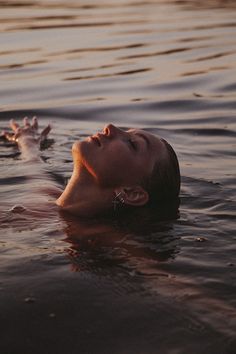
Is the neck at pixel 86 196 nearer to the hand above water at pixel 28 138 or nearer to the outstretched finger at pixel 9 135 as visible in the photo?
the hand above water at pixel 28 138

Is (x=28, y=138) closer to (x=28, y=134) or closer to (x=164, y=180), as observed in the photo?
(x=28, y=134)

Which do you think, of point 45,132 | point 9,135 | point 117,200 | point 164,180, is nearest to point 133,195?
point 117,200

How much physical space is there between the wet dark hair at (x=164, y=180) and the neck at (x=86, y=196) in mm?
341

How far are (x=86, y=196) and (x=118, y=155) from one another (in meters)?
0.48

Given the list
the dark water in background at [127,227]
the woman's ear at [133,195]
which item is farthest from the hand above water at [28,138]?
the woman's ear at [133,195]

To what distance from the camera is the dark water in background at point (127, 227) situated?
352 centimetres

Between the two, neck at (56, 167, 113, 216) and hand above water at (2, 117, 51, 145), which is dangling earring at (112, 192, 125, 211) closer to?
neck at (56, 167, 113, 216)

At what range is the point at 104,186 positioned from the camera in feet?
17.6

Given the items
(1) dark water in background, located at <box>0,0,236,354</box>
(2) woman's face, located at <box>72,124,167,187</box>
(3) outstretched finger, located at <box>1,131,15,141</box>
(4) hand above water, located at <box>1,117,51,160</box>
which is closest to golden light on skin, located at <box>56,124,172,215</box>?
(2) woman's face, located at <box>72,124,167,187</box>

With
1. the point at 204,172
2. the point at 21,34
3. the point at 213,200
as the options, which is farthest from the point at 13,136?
the point at 21,34

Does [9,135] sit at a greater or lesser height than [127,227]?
greater

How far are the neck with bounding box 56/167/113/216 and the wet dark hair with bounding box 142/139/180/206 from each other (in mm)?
341

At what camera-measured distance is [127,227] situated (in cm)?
520

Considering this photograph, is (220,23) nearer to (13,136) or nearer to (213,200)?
(13,136)
